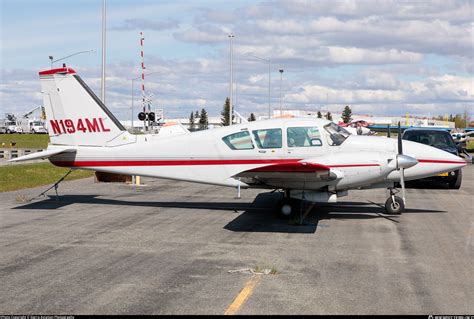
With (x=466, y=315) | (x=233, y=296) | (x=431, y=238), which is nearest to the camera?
(x=466, y=315)

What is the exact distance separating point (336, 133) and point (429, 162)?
244cm

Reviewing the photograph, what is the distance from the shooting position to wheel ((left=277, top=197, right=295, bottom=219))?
1439cm

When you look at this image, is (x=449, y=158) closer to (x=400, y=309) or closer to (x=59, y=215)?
(x=400, y=309)

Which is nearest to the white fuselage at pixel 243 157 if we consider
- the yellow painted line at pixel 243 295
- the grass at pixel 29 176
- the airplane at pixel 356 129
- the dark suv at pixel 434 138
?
the airplane at pixel 356 129

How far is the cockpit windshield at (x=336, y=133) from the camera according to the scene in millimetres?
14672

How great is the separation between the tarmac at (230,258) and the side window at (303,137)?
1881 millimetres

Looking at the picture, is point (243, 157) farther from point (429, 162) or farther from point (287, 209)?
point (429, 162)

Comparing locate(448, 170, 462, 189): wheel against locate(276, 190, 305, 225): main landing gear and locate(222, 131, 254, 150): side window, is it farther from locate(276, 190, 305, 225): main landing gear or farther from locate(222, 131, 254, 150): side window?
locate(222, 131, 254, 150): side window

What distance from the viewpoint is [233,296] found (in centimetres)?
773

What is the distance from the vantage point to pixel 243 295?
778 centimetres

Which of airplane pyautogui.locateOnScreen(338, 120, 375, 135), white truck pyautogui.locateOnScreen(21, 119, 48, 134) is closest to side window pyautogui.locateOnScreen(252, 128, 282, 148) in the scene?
airplane pyautogui.locateOnScreen(338, 120, 375, 135)

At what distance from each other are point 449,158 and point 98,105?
9.55 m

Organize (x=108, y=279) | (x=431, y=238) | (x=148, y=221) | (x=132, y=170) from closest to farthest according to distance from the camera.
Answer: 1. (x=108, y=279)
2. (x=431, y=238)
3. (x=148, y=221)
4. (x=132, y=170)

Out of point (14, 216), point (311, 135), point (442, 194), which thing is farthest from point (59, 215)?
point (442, 194)
